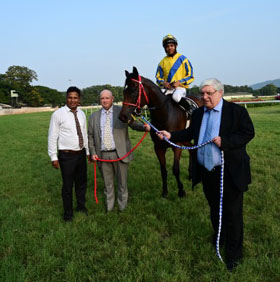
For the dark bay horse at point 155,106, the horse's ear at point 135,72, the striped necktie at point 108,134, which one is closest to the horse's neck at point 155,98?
the dark bay horse at point 155,106

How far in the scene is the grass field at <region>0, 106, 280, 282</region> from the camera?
2607mm

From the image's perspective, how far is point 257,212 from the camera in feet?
12.8

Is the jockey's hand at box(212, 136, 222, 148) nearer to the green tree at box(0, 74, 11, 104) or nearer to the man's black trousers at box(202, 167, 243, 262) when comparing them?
the man's black trousers at box(202, 167, 243, 262)

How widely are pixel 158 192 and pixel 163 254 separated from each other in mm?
2097

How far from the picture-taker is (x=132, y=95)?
3.87 meters

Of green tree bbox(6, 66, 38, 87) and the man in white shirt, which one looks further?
green tree bbox(6, 66, 38, 87)

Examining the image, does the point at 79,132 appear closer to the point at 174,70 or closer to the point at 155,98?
the point at 155,98

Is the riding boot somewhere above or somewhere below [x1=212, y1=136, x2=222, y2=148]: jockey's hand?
above

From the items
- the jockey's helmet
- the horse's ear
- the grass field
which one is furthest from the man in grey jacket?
the jockey's helmet

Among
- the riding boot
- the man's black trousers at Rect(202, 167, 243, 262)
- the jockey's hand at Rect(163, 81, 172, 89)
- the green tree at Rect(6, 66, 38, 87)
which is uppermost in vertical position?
the green tree at Rect(6, 66, 38, 87)

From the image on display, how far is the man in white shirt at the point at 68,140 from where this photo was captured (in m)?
3.76

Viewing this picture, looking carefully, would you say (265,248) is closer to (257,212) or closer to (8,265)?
(257,212)

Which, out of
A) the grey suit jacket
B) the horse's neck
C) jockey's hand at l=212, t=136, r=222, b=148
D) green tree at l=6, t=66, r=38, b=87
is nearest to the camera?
jockey's hand at l=212, t=136, r=222, b=148

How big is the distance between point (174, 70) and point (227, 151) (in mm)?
3123
